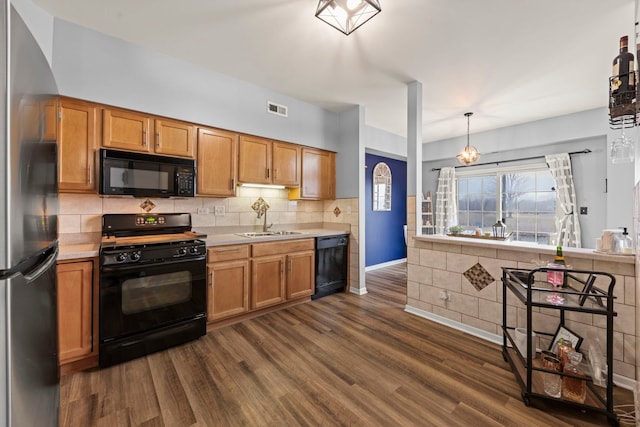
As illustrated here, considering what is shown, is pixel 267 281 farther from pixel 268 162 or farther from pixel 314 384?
pixel 268 162

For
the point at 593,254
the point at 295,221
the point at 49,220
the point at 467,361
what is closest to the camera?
the point at 49,220

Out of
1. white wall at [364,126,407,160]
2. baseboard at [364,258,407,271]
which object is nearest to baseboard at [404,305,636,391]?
baseboard at [364,258,407,271]

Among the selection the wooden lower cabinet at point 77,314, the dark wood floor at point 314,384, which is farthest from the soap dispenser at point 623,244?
the wooden lower cabinet at point 77,314

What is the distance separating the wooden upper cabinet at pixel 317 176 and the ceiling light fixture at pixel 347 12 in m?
1.88

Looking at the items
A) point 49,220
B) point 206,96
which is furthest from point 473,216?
point 49,220

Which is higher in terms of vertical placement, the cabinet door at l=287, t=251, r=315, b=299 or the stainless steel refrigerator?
the stainless steel refrigerator

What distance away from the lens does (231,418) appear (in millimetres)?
1517

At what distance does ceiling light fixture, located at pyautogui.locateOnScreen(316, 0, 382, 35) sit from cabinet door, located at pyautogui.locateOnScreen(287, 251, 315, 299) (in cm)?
242

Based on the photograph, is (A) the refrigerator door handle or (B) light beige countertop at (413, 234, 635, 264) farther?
(B) light beige countertop at (413, 234, 635, 264)

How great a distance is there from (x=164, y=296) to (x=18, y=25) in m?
2.01

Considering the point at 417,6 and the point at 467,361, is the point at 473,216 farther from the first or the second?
the point at 417,6

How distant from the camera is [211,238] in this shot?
2.73m

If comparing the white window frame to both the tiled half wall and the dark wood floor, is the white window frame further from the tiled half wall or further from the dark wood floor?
the dark wood floor

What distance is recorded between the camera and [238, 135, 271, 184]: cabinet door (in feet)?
10.2
